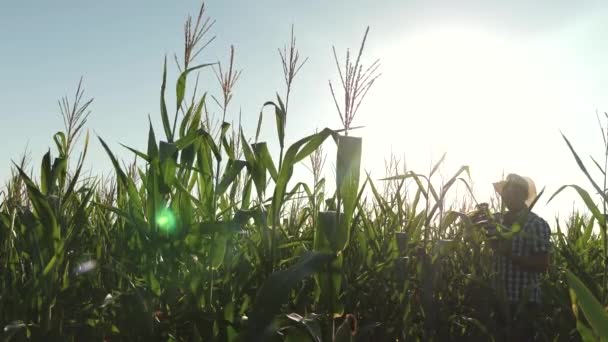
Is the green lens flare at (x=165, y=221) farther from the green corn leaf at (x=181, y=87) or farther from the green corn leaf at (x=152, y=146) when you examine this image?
the green corn leaf at (x=181, y=87)

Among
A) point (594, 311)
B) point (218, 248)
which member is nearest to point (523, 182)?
point (594, 311)

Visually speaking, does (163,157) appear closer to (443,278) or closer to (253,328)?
(253,328)

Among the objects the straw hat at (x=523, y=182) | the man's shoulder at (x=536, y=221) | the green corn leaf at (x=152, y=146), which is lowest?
the man's shoulder at (x=536, y=221)

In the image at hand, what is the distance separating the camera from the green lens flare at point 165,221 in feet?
7.09

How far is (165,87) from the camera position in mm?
2352

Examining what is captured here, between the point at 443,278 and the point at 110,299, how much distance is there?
1.82 m

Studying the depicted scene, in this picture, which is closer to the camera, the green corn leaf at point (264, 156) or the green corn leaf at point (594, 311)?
the green corn leaf at point (594, 311)

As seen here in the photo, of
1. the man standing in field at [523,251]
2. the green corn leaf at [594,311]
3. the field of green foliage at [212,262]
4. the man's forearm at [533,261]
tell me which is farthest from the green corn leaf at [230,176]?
the man's forearm at [533,261]

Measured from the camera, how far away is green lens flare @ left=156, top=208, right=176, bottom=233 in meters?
2.16

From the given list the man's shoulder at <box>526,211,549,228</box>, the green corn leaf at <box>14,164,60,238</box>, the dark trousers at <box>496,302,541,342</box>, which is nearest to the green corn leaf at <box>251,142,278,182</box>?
the green corn leaf at <box>14,164,60,238</box>

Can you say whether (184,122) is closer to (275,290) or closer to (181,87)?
(181,87)

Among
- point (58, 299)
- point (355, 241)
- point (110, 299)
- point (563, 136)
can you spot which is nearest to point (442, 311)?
point (355, 241)

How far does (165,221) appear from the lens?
2176 millimetres

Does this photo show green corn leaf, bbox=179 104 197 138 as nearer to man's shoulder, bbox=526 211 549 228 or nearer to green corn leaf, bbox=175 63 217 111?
green corn leaf, bbox=175 63 217 111
